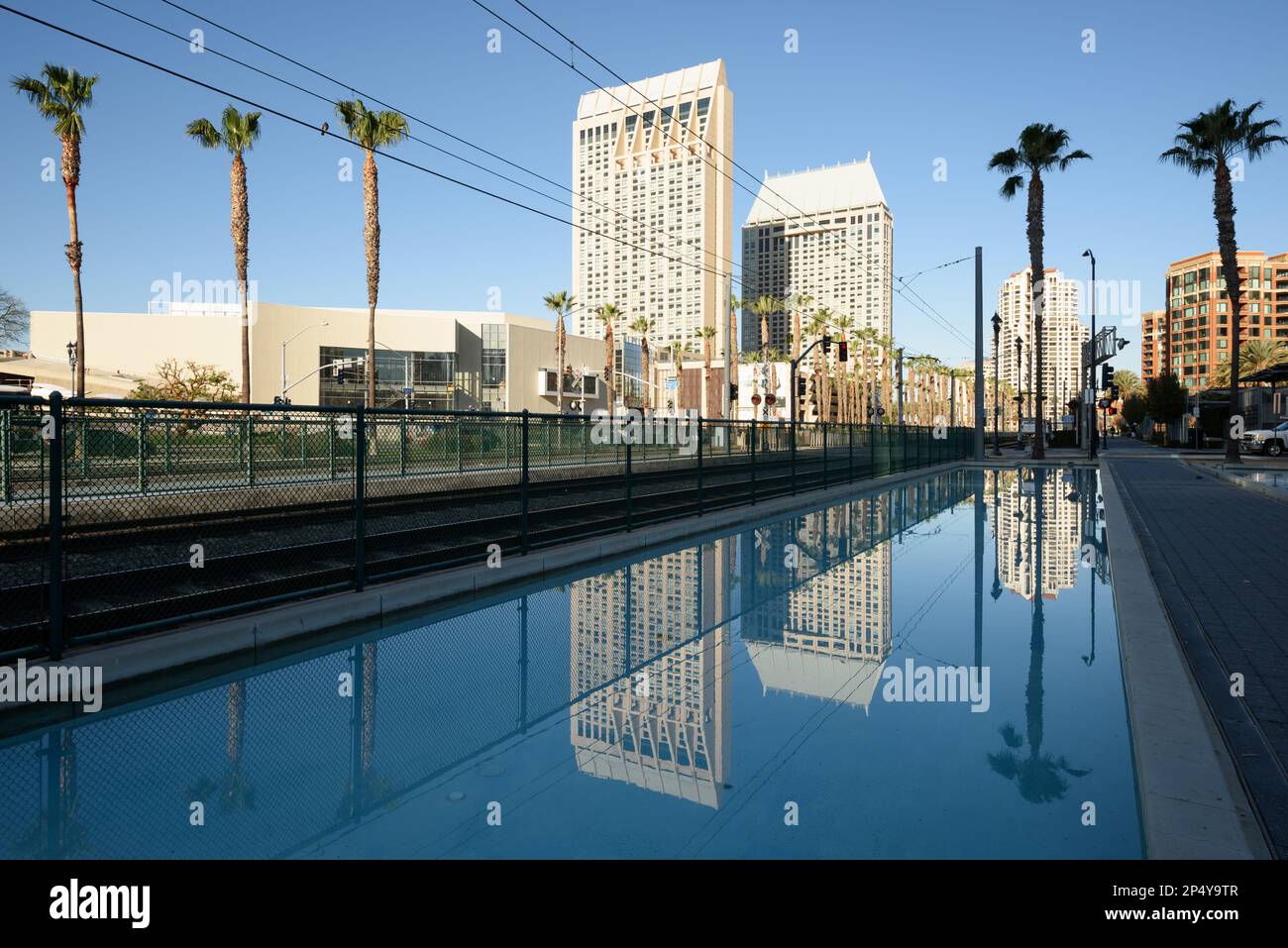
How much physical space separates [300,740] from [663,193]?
174 meters

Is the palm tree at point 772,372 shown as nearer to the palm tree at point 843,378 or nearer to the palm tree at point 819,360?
the palm tree at point 819,360

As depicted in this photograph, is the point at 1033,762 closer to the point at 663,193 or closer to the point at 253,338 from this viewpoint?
the point at 253,338

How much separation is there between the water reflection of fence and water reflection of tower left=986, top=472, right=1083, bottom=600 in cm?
435

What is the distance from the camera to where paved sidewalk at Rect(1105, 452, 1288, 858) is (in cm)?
428

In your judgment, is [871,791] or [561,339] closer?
[871,791]

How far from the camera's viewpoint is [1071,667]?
6.18 meters

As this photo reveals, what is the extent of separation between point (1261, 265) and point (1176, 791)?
20226cm

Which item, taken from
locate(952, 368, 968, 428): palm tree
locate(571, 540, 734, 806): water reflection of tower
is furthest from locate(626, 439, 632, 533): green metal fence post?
locate(952, 368, 968, 428): palm tree

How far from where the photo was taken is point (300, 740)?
4816 millimetres

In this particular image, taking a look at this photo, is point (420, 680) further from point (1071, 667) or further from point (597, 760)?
point (1071, 667)

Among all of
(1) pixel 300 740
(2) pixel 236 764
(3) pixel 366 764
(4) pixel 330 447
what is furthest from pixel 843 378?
(2) pixel 236 764

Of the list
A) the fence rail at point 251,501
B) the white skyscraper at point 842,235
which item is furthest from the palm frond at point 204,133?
the white skyscraper at point 842,235

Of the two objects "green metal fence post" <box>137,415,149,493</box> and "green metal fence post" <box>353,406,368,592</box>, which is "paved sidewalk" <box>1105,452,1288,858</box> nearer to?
"green metal fence post" <box>353,406,368,592</box>
